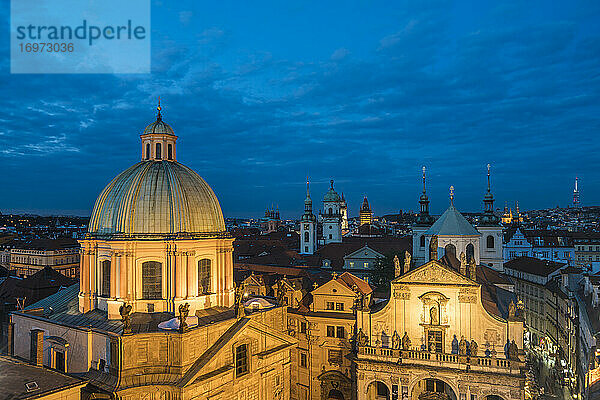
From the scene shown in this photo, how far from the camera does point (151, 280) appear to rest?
33.6 meters

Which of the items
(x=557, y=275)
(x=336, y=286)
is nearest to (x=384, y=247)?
(x=557, y=275)

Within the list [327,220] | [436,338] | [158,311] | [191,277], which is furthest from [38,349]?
[327,220]

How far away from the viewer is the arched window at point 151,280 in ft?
110

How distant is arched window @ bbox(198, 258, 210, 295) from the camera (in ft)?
116

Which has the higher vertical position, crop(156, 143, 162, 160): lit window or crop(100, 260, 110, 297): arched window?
crop(156, 143, 162, 160): lit window

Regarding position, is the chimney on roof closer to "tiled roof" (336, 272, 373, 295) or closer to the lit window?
the lit window

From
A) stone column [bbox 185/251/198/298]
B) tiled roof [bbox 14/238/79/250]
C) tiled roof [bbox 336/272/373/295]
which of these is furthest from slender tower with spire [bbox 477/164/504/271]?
tiled roof [bbox 14/238/79/250]

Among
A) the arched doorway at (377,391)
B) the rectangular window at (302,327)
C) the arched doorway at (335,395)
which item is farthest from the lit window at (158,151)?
the arched doorway at (335,395)

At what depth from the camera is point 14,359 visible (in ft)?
94.6

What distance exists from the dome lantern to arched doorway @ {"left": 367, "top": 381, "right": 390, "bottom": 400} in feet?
85.9

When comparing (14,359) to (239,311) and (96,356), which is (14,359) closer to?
(96,356)

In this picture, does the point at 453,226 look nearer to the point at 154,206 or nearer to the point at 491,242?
the point at 491,242

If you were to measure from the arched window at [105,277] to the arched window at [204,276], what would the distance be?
22.1 ft

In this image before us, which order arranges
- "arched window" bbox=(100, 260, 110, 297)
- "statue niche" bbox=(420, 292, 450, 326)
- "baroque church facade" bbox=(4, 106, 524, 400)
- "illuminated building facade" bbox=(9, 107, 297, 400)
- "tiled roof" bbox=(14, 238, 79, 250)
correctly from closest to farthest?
"illuminated building facade" bbox=(9, 107, 297, 400), "baroque church facade" bbox=(4, 106, 524, 400), "arched window" bbox=(100, 260, 110, 297), "statue niche" bbox=(420, 292, 450, 326), "tiled roof" bbox=(14, 238, 79, 250)
